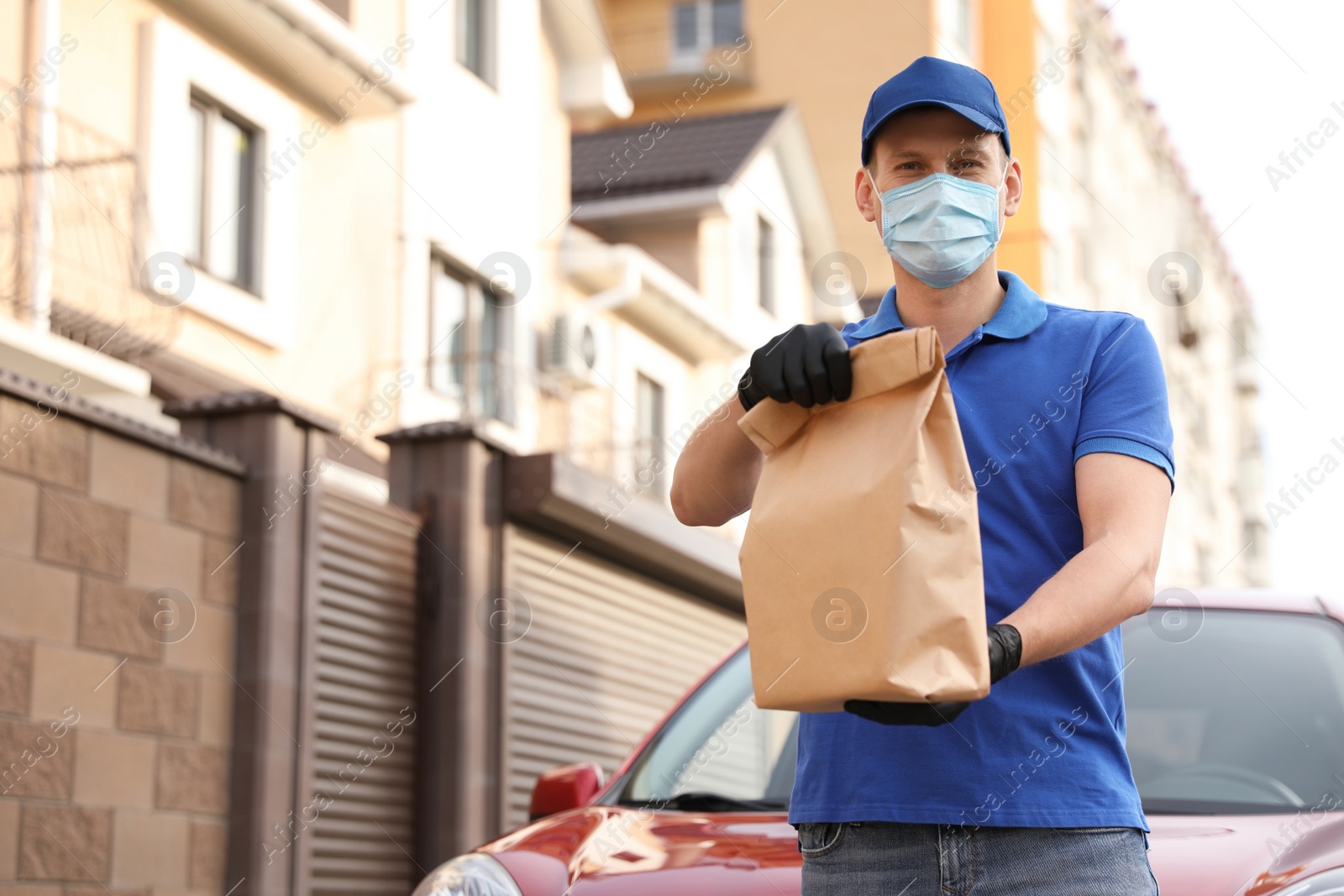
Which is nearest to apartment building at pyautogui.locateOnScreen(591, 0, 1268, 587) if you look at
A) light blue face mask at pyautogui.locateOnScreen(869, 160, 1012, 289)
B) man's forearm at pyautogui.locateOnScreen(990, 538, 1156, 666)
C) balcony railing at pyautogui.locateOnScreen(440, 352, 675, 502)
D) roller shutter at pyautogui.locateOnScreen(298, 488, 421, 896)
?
balcony railing at pyautogui.locateOnScreen(440, 352, 675, 502)

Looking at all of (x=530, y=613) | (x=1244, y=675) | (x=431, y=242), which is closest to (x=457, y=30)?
(x=431, y=242)

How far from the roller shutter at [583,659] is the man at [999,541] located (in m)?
8.47

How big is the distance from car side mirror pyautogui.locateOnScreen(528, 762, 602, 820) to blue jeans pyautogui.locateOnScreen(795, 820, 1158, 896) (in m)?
2.20

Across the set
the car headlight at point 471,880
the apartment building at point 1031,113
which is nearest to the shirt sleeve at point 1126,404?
the car headlight at point 471,880

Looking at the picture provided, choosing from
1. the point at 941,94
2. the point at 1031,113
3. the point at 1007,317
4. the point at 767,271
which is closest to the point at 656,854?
the point at 1007,317

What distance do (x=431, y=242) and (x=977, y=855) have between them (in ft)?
41.9

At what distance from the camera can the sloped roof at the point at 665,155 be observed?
20.5m

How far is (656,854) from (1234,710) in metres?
1.54

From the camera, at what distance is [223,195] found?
12.2 meters

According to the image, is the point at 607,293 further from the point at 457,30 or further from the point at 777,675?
the point at 777,675

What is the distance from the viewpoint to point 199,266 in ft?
38.2

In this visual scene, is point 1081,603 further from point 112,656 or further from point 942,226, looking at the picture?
point 112,656

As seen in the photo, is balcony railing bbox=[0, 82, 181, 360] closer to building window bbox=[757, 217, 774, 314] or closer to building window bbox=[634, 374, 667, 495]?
building window bbox=[634, 374, 667, 495]

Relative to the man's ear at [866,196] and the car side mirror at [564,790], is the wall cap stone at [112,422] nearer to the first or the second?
the car side mirror at [564,790]
